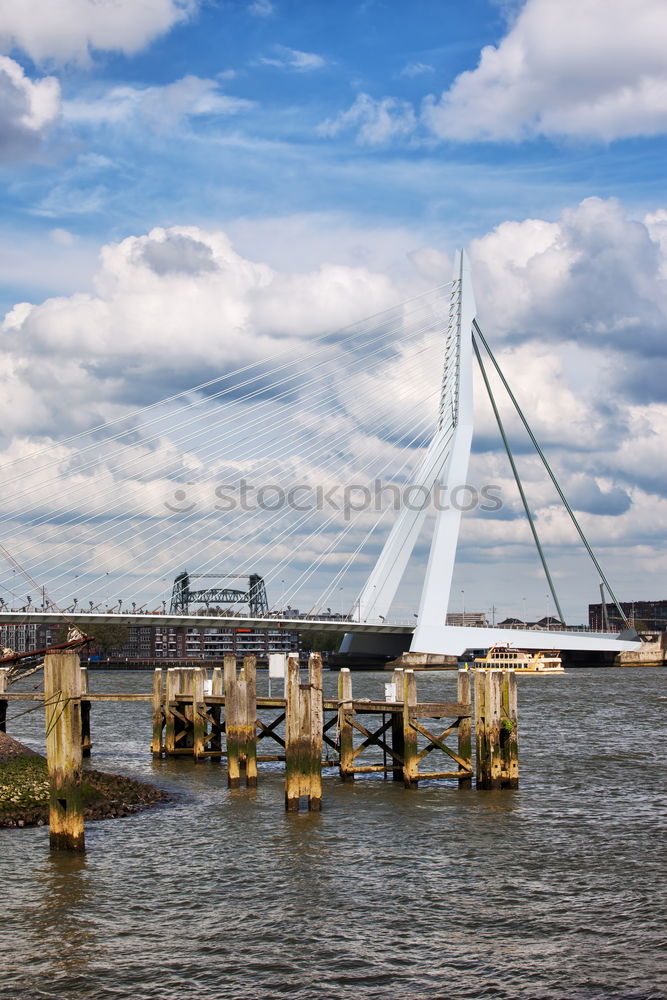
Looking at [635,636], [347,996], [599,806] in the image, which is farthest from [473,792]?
[635,636]

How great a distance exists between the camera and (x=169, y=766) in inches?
1002

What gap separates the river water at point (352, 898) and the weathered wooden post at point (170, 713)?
397cm

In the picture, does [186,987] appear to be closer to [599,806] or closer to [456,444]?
[599,806]

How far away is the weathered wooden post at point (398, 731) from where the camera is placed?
21.9 metres

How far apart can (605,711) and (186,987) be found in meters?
37.2

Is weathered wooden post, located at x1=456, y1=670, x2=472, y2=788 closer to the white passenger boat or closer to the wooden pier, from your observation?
the wooden pier

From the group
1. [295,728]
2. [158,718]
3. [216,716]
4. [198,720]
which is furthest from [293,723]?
A: [158,718]

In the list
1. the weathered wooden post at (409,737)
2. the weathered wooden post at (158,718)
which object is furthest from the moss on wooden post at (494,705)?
the weathered wooden post at (158,718)

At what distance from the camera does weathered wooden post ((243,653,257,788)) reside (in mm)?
20734

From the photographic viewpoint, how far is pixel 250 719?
21266 millimetres

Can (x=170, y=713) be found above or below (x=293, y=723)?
below

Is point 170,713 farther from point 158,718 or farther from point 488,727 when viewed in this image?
point 488,727

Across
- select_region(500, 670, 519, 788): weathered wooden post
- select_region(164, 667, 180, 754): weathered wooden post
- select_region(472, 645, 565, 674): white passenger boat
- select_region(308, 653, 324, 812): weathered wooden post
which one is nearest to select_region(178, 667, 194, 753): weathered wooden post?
select_region(164, 667, 180, 754): weathered wooden post

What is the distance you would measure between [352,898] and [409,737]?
23.7 feet
